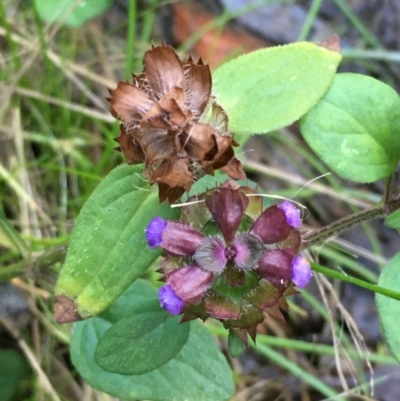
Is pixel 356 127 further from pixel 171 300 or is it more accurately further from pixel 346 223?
pixel 171 300

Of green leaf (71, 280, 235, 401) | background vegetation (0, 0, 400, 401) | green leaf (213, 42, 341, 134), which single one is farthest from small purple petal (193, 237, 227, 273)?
background vegetation (0, 0, 400, 401)

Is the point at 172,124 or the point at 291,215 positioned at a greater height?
the point at 172,124

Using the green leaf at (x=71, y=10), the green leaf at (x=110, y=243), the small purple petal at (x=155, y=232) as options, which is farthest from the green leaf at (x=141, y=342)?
the green leaf at (x=71, y=10)

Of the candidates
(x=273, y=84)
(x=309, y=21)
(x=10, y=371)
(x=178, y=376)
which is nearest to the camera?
(x=273, y=84)

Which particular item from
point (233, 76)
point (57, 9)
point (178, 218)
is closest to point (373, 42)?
point (57, 9)

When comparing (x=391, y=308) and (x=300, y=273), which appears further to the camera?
(x=391, y=308)

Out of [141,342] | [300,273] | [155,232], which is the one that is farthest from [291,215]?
[141,342]
